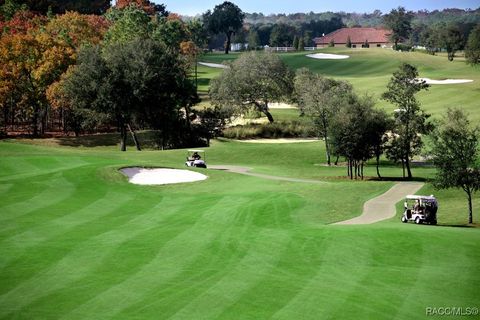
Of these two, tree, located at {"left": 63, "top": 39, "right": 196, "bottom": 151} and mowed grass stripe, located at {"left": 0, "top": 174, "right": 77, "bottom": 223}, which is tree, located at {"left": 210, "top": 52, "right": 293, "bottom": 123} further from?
mowed grass stripe, located at {"left": 0, "top": 174, "right": 77, "bottom": 223}

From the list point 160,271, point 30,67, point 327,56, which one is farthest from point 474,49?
point 160,271

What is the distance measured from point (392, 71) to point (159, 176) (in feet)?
344

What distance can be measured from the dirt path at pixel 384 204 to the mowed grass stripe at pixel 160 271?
7.78m

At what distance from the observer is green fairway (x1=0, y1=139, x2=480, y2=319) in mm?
22812

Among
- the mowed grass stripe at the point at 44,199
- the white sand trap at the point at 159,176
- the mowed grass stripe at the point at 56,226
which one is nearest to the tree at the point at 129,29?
the white sand trap at the point at 159,176

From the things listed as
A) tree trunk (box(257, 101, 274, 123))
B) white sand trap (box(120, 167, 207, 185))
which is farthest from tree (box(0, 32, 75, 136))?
white sand trap (box(120, 167, 207, 185))

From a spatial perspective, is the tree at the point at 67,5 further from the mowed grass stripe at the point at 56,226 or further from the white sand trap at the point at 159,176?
the mowed grass stripe at the point at 56,226

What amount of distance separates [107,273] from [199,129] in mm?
65963

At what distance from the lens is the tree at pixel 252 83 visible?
99.5 metres

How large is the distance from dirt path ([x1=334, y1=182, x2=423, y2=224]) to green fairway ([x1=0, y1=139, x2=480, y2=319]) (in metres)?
0.82

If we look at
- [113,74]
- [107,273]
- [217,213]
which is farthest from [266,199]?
[113,74]

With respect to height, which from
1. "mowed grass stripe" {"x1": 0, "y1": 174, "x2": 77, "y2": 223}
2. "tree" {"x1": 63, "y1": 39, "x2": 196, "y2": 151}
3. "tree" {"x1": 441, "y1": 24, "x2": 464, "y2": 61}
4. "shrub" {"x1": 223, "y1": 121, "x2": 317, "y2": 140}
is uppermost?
"tree" {"x1": 441, "y1": 24, "x2": 464, "y2": 61}

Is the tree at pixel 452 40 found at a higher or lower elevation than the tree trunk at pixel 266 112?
higher

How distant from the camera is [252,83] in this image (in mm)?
99875
